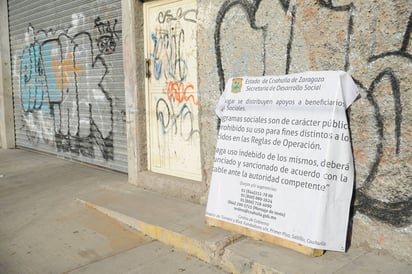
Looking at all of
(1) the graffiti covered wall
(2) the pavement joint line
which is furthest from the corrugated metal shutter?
(1) the graffiti covered wall


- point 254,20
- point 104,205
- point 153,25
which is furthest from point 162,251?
point 153,25

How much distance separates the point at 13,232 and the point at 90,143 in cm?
268

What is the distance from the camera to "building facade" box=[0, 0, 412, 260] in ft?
9.21

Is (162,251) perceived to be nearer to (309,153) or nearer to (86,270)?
(86,270)

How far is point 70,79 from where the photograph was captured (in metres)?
7.10

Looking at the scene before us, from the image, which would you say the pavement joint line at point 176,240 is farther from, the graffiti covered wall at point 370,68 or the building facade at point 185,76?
the graffiti covered wall at point 370,68

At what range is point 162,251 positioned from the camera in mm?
3527

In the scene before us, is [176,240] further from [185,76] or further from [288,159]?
[185,76]

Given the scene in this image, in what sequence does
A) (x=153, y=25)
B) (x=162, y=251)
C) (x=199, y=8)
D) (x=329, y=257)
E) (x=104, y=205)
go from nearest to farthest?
1. (x=329, y=257)
2. (x=162, y=251)
3. (x=199, y=8)
4. (x=104, y=205)
5. (x=153, y=25)

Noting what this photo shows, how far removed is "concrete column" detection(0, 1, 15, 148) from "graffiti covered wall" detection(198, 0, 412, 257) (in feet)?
24.2

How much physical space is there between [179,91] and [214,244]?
6.96ft

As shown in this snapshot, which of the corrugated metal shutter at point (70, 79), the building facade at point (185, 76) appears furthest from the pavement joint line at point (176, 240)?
the corrugated metal shutter at point (70, 79)

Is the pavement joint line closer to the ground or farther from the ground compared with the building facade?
closer to the ground

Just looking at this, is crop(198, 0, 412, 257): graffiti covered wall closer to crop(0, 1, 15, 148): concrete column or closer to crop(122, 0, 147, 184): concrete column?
crop(122, 0, 147, 184): concrete column
